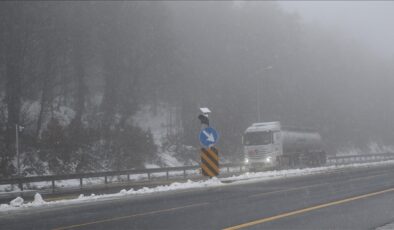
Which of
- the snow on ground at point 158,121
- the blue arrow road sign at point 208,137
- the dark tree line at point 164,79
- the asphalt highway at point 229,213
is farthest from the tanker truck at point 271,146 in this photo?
the asphalt highway at point 229,213

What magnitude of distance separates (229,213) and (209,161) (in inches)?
484

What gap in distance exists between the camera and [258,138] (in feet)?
126

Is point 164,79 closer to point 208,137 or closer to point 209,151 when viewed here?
point 209,151

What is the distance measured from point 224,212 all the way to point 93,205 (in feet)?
17.9

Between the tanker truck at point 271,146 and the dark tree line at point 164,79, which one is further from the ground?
the dark tree line at point 164,79

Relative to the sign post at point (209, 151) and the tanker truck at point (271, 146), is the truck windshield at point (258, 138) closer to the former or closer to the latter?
the tanker truck at point (271, 146)

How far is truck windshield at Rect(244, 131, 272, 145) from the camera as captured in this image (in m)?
38.2

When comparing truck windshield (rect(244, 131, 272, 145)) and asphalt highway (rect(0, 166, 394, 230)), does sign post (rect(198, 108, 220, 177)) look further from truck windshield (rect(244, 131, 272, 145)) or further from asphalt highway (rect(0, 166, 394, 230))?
truck windshield (rect(244, 131, 272, 145))

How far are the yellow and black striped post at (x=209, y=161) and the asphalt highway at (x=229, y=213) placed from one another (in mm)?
6745

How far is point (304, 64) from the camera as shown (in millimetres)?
71938

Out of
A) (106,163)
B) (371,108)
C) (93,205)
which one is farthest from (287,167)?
(371,108)

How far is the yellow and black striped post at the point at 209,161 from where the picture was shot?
25.1 metres

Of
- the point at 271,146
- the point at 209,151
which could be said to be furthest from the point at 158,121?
the point at 209,151

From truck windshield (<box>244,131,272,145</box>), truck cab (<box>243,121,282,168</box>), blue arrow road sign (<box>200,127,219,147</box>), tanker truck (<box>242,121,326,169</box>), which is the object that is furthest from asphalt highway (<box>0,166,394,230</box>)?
truck windshield (<box>244,131,272,145</box>)
